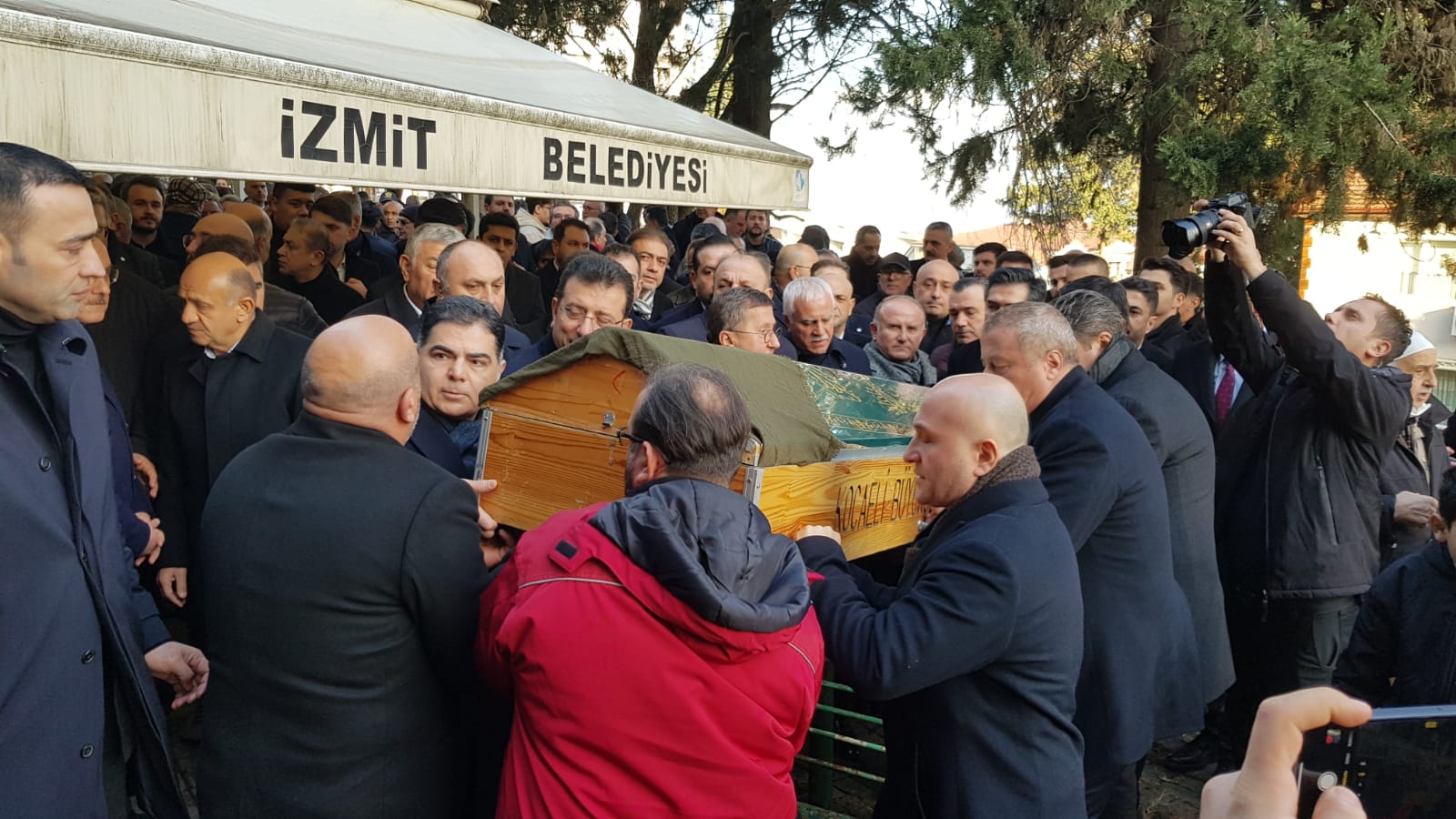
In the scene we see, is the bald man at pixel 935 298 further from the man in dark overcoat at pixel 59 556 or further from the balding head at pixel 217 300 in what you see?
the man in dark overcoat at pixel 59 556

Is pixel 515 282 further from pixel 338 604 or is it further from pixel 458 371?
pixel 338 604

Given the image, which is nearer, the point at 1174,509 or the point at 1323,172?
the point at 1174,509

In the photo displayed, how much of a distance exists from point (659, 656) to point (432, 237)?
3471 mm

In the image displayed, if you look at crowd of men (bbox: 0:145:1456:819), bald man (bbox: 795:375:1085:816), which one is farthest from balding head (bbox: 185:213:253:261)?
bald man (bbox: 795:375:1085:816)

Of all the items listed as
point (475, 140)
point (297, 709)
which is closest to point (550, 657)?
point (297, 709)

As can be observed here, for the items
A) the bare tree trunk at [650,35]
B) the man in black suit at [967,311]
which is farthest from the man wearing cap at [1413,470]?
the bare tree trunk at [650,35]

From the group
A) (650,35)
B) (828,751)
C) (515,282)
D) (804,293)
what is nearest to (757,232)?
(650,35)

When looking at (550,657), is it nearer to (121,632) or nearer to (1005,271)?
(121,632)

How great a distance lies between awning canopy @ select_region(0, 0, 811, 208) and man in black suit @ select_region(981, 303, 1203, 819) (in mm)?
1927

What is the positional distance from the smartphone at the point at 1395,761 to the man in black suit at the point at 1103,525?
1445 mm

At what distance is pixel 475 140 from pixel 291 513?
2.08 meters

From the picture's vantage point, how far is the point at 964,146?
8180 millimetres

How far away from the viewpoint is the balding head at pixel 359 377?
88.0 inches

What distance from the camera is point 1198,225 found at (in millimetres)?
4062
